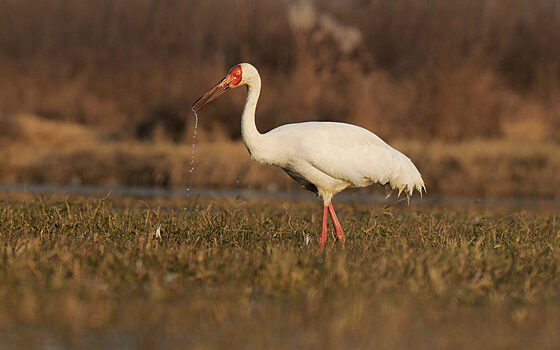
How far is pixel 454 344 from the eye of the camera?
3.98 metres

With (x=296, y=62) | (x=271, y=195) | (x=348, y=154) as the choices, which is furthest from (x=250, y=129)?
(x=296, y=62)

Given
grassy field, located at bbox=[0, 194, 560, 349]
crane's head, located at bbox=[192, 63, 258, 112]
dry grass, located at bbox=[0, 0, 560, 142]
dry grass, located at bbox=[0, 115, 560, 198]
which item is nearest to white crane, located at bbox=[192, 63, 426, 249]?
crane's head, located at bbox=[192, 63, 258, 112]

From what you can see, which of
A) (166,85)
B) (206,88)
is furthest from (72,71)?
(206,88)

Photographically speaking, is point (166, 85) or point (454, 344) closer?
point (454, 344)

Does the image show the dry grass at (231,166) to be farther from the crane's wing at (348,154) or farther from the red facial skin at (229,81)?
the red facial skin at (229,81)

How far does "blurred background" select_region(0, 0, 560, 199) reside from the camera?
14.7m

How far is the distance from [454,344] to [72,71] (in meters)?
17.5

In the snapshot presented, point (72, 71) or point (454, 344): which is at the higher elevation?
point (72, 71)

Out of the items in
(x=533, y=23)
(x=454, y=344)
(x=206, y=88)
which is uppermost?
(x=533, y=23)

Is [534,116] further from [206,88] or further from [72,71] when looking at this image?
[72,71]

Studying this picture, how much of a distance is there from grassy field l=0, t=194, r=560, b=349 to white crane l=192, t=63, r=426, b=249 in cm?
63

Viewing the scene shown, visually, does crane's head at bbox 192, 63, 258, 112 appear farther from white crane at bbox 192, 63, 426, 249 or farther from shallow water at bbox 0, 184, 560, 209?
shallow water at bbox 0, 184, 560, 209

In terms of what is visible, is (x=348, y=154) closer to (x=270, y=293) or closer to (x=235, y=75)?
(x=235, y=75)

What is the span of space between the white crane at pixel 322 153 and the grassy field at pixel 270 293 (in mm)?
626
